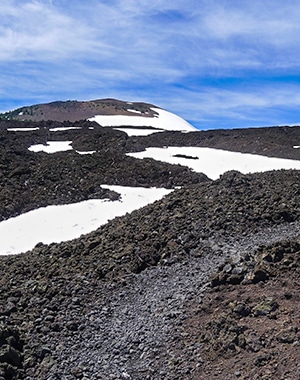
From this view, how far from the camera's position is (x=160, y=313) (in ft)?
27.6

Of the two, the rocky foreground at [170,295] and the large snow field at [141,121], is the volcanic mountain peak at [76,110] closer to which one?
the large snow field at [141,121]

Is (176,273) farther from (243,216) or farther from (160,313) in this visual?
(243,216)

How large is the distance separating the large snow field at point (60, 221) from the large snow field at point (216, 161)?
6065mm

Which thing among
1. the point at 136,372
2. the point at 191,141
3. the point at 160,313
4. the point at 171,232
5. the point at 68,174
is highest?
the point at 191,141

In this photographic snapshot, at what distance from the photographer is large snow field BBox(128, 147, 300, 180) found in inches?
966

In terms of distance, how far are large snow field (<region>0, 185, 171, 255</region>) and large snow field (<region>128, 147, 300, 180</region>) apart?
19.9 feet

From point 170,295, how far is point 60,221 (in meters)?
8.79

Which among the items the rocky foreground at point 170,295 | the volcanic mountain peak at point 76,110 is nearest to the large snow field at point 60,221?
the rocky foreground at point 170,295

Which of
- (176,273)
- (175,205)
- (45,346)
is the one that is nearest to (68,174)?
(175,205)

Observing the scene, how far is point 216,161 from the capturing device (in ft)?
87.0

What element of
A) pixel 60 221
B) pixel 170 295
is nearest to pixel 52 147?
pixel 60 221

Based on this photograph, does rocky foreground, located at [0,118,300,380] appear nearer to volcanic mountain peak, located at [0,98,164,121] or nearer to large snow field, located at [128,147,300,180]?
large snow field, located at [128,147,300,180]

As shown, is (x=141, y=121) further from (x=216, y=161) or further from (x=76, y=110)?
(x=216, y=161)

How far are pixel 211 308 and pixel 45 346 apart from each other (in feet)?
9.24
